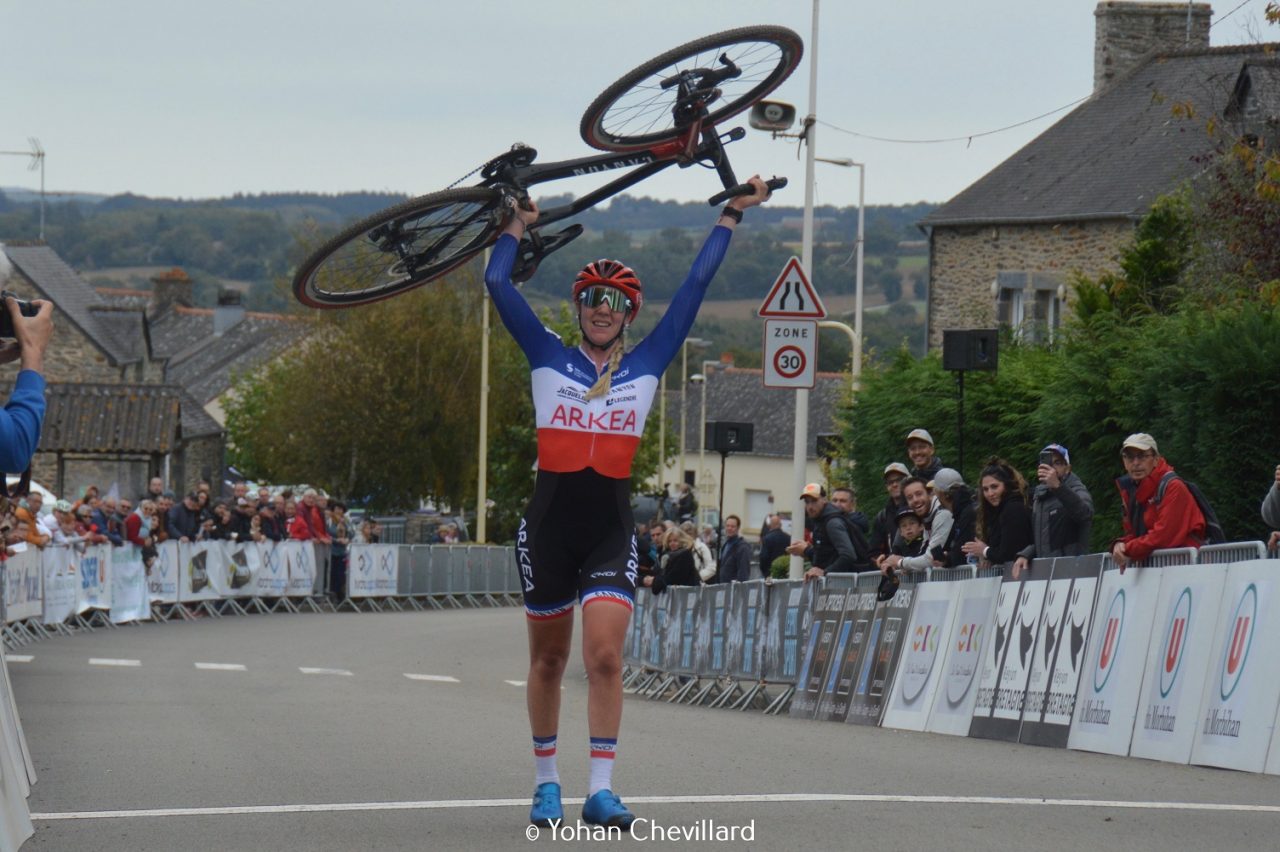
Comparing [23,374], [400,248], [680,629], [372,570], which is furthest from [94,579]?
[23,374]

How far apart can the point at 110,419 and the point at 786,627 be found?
3378 cm

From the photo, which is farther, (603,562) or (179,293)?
(179,293)

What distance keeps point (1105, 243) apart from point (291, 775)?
99.3ft

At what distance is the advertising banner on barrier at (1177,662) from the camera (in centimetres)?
1024

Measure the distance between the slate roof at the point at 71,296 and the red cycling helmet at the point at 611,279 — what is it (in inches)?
2275

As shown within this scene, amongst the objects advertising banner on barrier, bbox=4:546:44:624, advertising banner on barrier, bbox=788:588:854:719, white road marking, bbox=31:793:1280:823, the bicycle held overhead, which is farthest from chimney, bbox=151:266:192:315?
white road marking, bbox=31:793:1280:823

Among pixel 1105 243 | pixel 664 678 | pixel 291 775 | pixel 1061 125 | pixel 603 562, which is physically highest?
pixel 1061 125

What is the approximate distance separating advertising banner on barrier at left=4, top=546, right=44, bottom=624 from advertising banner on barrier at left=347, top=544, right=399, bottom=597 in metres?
13.0

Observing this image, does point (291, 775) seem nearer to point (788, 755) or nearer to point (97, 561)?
point (788, 755)

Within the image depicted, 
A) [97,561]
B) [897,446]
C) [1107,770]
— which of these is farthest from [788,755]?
[97,561]

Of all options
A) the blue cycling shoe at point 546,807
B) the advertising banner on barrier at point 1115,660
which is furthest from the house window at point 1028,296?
the blue cycling shoe at point 546,807

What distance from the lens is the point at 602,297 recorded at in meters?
7.23

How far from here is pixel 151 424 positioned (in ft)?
157

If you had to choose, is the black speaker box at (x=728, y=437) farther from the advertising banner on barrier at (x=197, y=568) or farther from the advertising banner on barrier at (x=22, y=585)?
the advertising banner on barrier at (x=197, y=568)
